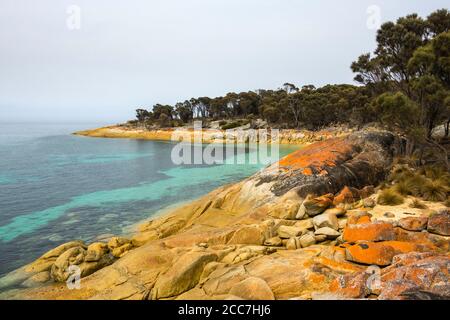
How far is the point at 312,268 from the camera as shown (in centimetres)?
713

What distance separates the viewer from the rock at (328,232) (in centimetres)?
917

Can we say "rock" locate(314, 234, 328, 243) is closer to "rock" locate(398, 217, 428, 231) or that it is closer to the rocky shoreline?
the rocky shoreline

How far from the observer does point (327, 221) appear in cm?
985

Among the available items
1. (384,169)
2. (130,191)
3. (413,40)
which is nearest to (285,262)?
(384,169)

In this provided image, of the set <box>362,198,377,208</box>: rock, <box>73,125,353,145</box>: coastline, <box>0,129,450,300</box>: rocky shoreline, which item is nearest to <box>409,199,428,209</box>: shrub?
<box>0,129,450,300</box>: rocky shoreline

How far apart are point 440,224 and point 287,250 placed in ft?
14.8

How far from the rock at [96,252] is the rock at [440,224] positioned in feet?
40.7

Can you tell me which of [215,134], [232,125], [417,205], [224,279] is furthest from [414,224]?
[232,125]

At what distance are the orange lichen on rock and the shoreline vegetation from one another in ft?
0.32

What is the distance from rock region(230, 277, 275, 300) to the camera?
257 inches

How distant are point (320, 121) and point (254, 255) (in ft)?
244

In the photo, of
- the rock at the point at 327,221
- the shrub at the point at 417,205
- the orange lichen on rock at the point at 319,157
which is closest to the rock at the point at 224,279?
the rock at the point at 327,221
